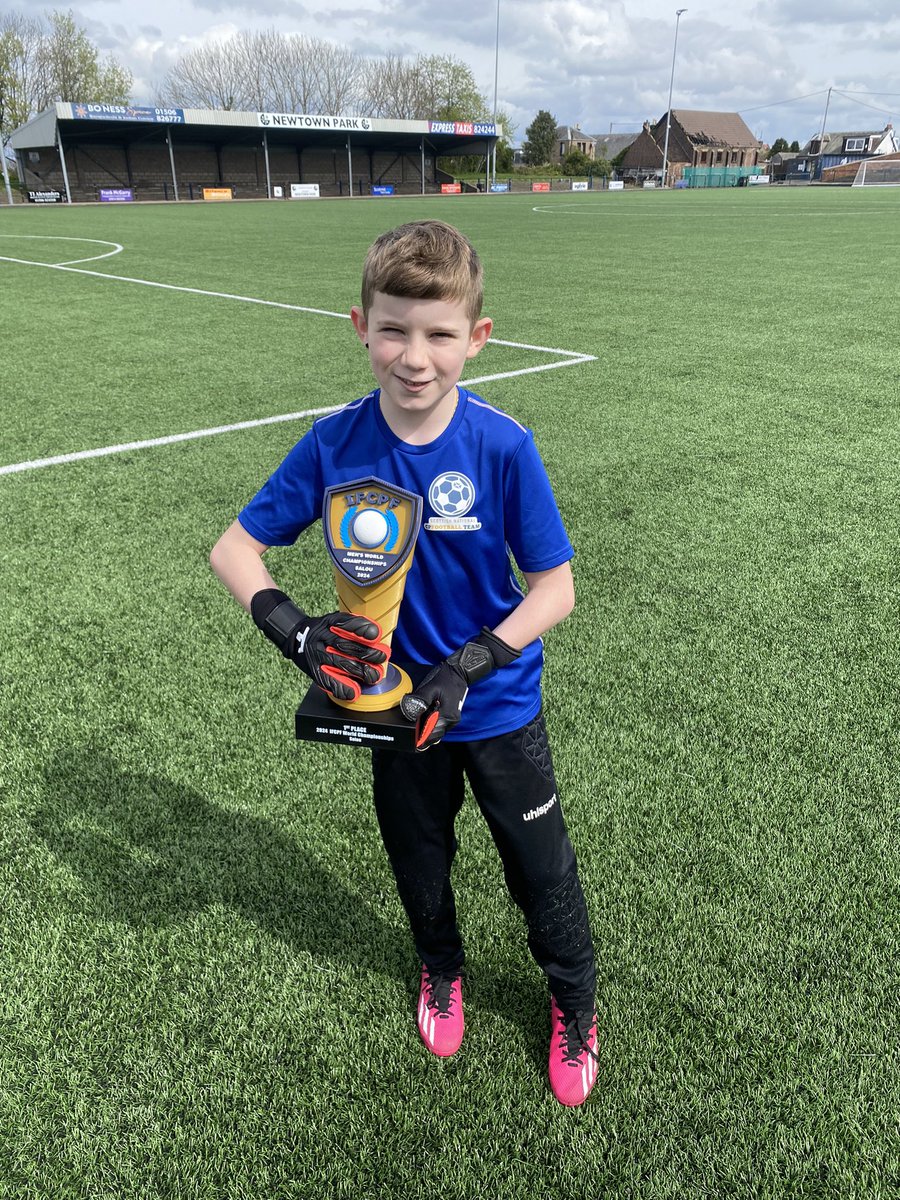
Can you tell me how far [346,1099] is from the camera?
5.74ft

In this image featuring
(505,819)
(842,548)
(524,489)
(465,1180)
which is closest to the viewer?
(524,489)

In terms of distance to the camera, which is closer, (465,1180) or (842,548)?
(465,1180)

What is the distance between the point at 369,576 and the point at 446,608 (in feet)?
0.77

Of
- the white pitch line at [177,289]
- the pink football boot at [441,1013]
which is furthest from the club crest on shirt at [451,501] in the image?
the white pitch line at [177,289]

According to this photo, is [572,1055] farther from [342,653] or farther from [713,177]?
[713,177]

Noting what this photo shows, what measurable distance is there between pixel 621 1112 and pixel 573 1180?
176 millimetres

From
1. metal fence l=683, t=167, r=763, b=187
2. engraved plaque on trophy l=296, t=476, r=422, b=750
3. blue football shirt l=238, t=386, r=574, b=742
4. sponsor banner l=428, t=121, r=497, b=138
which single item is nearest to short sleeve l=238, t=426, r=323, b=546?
blue football shirt l=238, t=386, r=574, b=742

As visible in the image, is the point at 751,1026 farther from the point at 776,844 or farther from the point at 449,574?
the point at 449,574

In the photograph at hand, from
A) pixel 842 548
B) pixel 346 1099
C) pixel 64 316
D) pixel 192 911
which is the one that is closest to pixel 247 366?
pixel 64 316

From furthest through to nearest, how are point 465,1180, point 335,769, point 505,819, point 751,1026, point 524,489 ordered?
point 335,769 < point 751,1026 < point 505,819 < point 465,1180 < point 524,489

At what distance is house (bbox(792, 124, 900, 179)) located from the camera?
97062 mm

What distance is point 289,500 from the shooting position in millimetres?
1616

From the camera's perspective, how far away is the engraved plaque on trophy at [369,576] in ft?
4.55

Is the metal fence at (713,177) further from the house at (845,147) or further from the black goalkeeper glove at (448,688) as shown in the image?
the black goalkeeper glove at (448,688)
